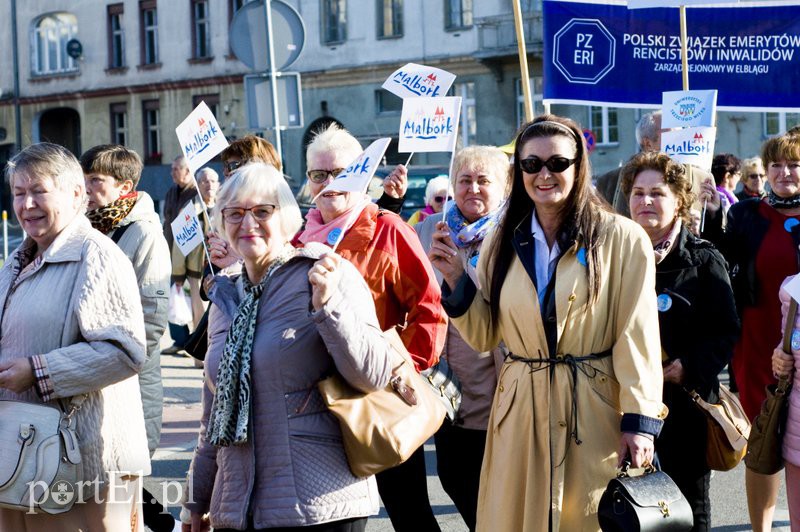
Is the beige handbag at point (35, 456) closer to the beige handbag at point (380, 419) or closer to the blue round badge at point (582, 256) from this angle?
the beige handbag at point (380, 419)

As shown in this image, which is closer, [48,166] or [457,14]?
[48,166]

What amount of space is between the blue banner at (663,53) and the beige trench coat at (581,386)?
171 inches

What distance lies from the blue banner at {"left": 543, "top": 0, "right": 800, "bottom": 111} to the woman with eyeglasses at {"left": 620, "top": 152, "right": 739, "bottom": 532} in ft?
10.9

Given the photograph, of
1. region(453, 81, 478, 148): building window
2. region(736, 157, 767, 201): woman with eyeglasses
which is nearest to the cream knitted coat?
region(736, 157, 767, 201): woman with eyeglasses

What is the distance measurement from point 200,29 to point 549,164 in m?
39.4

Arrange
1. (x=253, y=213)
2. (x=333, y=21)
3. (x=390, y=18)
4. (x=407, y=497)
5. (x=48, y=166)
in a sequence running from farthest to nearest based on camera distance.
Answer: (x=333, y=21)
(x=390, y=18)
(x=407, y=497)
(x=48, y=166)
(x=253, y=213)

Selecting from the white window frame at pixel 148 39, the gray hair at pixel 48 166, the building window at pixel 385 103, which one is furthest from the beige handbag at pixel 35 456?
the white window frame at pixel 148 39

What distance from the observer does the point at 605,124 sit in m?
33.4

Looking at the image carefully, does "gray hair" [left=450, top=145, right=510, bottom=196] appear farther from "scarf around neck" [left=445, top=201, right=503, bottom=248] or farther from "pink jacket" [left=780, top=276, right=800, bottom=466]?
"pink jacket" [left=780, top=276, right=800, bottom=466]

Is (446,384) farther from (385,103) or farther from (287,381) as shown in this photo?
(385,103)

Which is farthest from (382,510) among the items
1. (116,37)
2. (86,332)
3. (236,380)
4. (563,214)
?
(116,37)

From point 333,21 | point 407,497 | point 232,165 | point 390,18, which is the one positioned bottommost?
point 407,497

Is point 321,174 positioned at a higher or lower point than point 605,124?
lower

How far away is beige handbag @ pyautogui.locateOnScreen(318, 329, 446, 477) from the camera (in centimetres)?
362
